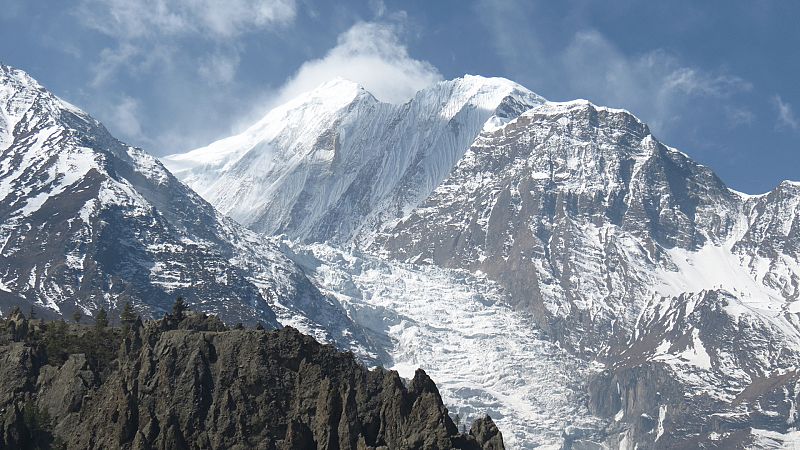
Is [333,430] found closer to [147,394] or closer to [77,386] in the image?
[147,394]

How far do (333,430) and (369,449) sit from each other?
6417mm

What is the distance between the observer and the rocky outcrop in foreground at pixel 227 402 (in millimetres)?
117000

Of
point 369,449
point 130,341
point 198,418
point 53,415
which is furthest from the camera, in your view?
point 130,341

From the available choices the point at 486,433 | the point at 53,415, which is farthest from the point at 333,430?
the point at 53,415

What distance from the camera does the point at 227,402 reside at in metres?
121

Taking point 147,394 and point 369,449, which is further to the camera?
point 147,394

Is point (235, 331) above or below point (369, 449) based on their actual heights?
above

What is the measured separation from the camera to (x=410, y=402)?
122 m

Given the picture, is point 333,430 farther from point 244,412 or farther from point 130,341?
point 130,341

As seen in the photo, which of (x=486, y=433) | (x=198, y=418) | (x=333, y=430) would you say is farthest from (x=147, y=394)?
(x=486, y=433)

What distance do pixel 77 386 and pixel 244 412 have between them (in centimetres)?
1795

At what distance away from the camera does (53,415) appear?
128375 mm

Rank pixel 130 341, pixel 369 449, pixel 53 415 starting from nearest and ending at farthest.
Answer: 1. pixel 369 449
2. pixel 53 415
3. pixel 130 341

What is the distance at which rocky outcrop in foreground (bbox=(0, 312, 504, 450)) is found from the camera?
384 feet
